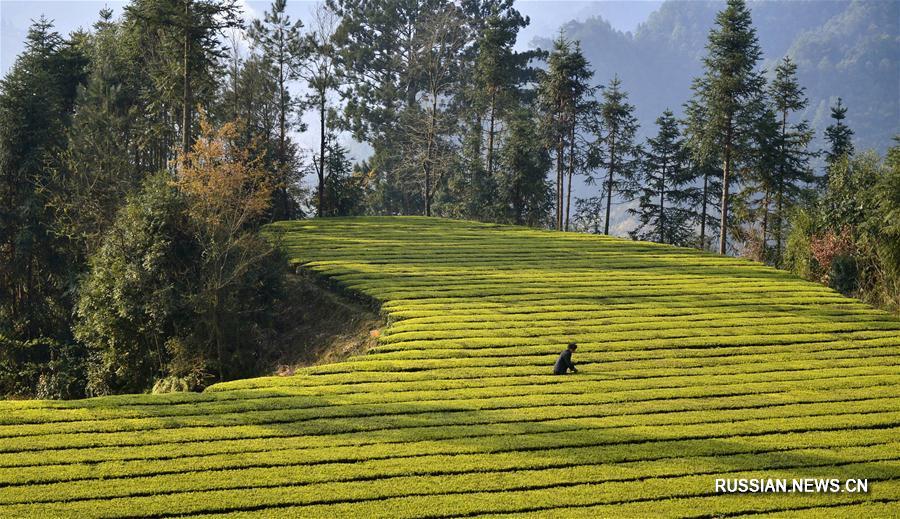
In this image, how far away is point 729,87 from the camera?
43625mm

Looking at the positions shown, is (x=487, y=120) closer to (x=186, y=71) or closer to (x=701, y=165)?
(x=701, y=165)

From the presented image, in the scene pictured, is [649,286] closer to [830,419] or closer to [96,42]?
[830,419]

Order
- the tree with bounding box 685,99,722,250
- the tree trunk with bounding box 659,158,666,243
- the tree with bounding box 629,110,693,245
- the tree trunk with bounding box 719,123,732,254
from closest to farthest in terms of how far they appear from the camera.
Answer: the tree trunk with bounding box 719,123,732,254 → the tree with bounding box 685,99,722,250 → the tree with bounding box 629,110,693,245 → the tree trunk with bounding box 659,158,666,243

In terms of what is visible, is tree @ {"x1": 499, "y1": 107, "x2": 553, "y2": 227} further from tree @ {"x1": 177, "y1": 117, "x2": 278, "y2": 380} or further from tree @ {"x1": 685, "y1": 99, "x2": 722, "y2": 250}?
tree @ {"x1": 177, "y1": 117, "x2": 278, "y2": 380}

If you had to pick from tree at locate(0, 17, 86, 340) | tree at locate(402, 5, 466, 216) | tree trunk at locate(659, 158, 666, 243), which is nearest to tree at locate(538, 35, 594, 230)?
tree trunk at locate(659, 158, 666, 243)

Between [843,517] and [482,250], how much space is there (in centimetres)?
2708

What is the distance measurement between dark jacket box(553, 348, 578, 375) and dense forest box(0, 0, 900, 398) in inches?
442

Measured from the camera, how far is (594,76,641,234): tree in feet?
182

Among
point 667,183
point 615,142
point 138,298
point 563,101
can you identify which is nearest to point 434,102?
point 563,101

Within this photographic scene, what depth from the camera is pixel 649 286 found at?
1240 inches

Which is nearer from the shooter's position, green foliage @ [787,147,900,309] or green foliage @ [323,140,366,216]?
green foliage @ [787,147,900,309]

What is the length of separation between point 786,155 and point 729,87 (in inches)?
320

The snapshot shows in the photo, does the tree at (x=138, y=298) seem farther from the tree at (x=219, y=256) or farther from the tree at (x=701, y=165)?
the tree at (x=701, y=165)

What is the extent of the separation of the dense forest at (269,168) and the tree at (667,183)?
17 centimetres
